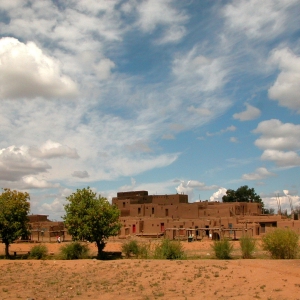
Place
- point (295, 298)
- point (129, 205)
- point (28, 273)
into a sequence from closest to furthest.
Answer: point (295, 298), point (28, 273), point (129, 205)

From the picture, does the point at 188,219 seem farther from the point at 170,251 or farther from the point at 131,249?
the point at 170,251

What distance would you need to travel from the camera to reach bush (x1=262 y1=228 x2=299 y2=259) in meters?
23.2

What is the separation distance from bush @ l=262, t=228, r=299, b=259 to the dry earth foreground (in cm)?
219

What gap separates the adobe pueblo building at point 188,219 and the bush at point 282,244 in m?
20.1

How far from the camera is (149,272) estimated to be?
20.2 metres

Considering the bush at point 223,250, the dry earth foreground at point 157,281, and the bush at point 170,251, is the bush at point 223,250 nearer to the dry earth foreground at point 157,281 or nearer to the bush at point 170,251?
the bush at point 170,251

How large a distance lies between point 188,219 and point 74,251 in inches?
1171

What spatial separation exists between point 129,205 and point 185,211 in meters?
12.0

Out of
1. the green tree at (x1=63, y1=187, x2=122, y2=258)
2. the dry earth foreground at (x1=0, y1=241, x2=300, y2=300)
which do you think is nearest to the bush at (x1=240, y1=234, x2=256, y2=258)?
the dry earth foreground at (x1=0, y1=241, x2=300, y2=300)

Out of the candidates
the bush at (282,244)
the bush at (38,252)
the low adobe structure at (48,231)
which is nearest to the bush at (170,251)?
the bush at (282,244)

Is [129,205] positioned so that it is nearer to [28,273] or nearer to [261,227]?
[261,227]

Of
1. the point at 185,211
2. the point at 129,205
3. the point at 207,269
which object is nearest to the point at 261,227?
the point at 185,211

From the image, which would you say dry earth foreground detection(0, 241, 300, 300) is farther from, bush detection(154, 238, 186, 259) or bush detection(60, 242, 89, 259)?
bush detection(60, 242, 89, 259)

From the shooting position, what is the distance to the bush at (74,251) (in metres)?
28.8
